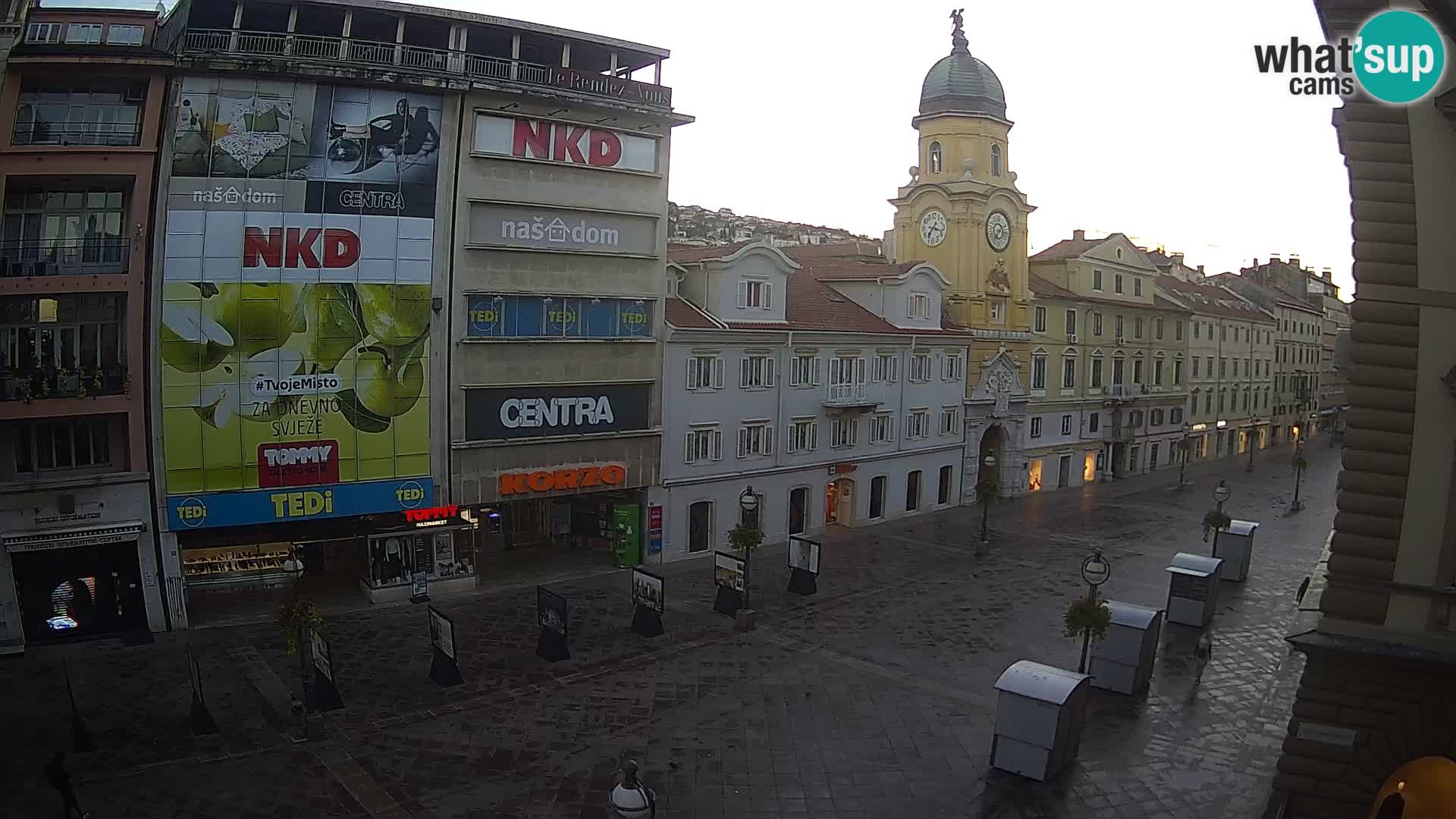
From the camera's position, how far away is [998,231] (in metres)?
51.2

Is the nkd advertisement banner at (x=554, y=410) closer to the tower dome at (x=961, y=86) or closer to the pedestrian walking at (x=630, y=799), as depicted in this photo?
the pedestrian walking at (x=630, y=799)

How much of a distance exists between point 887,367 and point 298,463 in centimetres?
2592

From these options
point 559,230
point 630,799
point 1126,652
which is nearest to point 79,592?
point 559,230

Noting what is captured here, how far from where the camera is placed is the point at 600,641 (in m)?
26.1

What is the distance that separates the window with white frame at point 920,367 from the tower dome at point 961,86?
1331 cm

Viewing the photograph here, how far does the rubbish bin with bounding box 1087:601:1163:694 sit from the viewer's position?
73.2ft

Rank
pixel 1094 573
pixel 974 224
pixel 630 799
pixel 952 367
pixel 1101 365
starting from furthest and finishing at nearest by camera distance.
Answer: pixel 1101 365, pixel 974 224, pixel 952 367, pixel 1094 573, pixel 630 799

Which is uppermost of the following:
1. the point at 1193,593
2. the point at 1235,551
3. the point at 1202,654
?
the point at 1235,551

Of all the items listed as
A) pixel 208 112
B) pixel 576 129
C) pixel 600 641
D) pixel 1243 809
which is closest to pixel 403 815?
pixel 600 641

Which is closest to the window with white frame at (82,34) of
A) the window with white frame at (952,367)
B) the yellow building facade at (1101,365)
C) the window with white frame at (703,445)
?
the window with white frame at (703,445)

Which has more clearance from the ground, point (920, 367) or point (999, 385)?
point (920, 367)

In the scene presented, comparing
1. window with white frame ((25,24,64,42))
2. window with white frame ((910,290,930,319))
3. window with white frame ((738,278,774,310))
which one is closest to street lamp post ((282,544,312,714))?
window with white frame ((25,24,64,42))

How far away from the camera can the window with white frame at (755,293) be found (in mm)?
38438

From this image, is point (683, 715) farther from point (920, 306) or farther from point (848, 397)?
point (920, 306)
